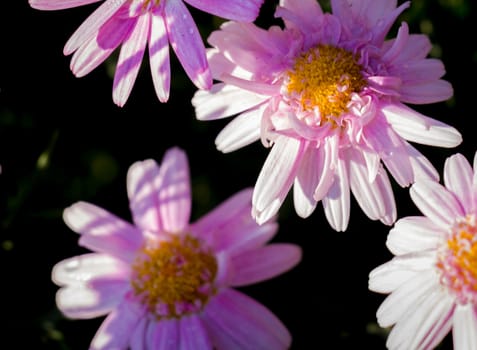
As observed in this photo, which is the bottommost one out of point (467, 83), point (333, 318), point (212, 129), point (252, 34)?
point (333, 318)

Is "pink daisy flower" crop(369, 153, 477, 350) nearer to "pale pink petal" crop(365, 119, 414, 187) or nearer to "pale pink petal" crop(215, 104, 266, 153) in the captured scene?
"pale pink petal" crop(365, 119, 414, 187)

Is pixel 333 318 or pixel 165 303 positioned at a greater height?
pixel 165 303

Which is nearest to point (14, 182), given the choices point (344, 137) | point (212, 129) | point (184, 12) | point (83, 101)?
point (83, 101)

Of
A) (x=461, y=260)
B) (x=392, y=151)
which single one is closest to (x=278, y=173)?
(x=392, y=151)

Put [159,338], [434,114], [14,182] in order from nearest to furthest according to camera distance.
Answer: [159,338]
[434,114]
[14,182]

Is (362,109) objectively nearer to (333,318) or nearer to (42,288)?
(333,318)

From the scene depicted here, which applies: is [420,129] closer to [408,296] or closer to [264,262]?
[408,296]

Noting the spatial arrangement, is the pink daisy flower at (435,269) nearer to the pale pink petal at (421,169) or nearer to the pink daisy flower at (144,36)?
the pale pink petal at (421,169)
